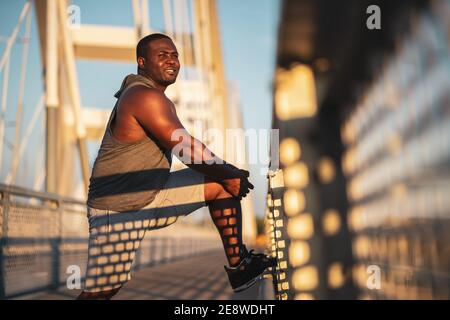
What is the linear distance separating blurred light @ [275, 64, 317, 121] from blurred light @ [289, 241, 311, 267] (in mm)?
526

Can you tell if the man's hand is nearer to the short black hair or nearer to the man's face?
the man's face

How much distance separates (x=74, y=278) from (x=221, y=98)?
24.0 m

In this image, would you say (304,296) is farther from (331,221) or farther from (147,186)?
(147,186)

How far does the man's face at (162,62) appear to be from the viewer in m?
2.27

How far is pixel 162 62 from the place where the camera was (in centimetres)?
228

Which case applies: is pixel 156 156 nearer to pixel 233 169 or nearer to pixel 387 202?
pixel 233 169

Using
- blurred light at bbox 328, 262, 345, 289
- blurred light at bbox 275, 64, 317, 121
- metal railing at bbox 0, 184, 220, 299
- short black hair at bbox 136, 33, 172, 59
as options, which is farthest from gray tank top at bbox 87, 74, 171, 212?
metal railing at bbox 0, 184, 220, 299

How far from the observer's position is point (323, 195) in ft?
6.91

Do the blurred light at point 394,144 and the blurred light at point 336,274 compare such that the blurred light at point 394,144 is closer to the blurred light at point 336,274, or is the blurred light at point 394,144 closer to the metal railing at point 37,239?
the blurred light at point 336,274

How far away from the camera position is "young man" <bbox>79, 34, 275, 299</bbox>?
84.4 inches

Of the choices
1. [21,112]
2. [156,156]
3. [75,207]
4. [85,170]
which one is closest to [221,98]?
[21,112]

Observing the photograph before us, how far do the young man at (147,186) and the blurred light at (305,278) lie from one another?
0.38ft

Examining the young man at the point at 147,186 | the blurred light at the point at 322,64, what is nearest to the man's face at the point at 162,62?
the young man at the point at 147,186

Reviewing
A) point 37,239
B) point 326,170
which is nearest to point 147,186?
point 326,170
